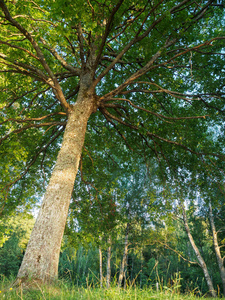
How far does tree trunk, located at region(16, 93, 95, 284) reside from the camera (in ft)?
9.84

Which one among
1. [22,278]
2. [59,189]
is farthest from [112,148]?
[22,278]

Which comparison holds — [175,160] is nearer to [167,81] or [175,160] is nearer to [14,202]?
[167,81]

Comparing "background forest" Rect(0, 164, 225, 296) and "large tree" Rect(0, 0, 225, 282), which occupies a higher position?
"large tree" Rect(0, 0, 225, 282)

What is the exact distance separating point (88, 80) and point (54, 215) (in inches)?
151

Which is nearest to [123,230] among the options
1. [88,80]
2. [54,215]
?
[88,80]

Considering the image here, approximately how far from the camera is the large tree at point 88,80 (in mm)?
3668

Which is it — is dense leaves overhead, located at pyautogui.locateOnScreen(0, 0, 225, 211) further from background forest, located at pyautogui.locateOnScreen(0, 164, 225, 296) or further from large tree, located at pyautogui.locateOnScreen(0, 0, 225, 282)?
background forest, located at pyautogui.locateOnScreen(0, 164, 225, 296)

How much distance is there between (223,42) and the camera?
6.38 meters

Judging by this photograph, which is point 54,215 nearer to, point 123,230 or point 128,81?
point 128,81

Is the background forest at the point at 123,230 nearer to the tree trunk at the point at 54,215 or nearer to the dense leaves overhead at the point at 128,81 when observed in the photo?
the tree trunk at the point at 54,215

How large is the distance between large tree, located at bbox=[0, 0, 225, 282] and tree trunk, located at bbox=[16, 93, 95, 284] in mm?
15

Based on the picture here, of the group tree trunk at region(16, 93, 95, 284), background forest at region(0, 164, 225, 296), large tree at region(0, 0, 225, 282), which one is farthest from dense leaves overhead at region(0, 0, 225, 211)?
background forest at region(0, 164, 225, 296)

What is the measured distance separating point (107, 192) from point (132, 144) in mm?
2256

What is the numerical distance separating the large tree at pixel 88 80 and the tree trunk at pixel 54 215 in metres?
0.02
